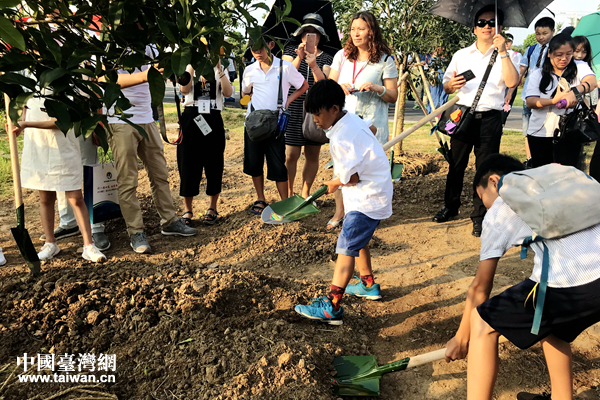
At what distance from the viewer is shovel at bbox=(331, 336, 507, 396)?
2.29m

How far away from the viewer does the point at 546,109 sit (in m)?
4.62

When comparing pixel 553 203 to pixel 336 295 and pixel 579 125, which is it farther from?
pixel 579 125

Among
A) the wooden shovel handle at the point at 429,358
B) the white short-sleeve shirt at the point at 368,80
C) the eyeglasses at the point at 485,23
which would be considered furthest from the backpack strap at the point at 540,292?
the eyeglasses at the point at 485,23

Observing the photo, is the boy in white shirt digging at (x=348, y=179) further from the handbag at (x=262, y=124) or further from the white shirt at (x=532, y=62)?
the white shirt at (x=532, y=62)

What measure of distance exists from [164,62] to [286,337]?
5.60 feet

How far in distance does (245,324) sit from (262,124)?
2.30 metres

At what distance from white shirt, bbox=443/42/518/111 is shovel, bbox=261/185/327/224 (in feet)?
6.51

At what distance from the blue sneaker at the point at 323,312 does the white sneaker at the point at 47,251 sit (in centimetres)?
235

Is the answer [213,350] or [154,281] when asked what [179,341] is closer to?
[213,350]

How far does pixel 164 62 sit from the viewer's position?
1555 millimetres

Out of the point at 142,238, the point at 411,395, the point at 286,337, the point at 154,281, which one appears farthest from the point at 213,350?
the point at 142,238

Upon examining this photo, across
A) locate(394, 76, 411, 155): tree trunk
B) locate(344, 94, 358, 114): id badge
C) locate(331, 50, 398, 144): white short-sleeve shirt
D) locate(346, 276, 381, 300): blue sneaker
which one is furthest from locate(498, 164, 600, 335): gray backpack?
locate(394, 76, 411, 155): tree trunk

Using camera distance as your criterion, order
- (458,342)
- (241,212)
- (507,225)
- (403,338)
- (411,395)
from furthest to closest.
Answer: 1. (241,212)
2. (403,338)
3. (411,395)
4. (458,342)
5. (507,225)

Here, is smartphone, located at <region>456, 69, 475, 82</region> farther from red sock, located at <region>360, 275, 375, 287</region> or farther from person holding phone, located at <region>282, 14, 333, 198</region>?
red sock, located at <region>360, 275, 375, 287</region>
